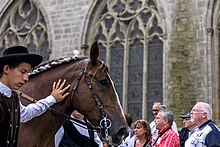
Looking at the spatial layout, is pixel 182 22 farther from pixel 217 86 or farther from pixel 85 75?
pixel 85 75

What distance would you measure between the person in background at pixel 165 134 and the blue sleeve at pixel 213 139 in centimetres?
76

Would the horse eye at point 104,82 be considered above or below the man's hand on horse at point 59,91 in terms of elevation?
above

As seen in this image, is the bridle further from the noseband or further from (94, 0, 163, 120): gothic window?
(94, 0, 163, 120): gothic window

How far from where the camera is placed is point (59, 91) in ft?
13.3

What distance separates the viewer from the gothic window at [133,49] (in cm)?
1415

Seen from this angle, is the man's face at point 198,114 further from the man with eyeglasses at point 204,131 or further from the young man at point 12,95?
the young man at point 12,95

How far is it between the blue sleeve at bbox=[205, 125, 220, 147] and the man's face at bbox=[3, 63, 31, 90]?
3058 millimetres

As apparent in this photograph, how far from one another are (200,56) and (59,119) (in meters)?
9.56

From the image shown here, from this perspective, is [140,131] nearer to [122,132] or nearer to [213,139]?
[213,139]

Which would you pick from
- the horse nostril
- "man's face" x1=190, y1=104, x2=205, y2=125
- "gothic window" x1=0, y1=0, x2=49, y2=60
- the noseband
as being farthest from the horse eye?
"gothic window" x1=0, y1=0, x2=49, y2=60

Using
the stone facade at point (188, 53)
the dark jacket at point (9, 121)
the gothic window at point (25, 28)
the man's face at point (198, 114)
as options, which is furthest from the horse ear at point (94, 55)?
the gothic window at point (25, 28)

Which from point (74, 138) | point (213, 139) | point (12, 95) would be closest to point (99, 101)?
point (12, 95)

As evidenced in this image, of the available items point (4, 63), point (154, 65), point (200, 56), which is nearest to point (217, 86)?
point (200, 56)

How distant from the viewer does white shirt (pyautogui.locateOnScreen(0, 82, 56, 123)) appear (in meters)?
3.58
